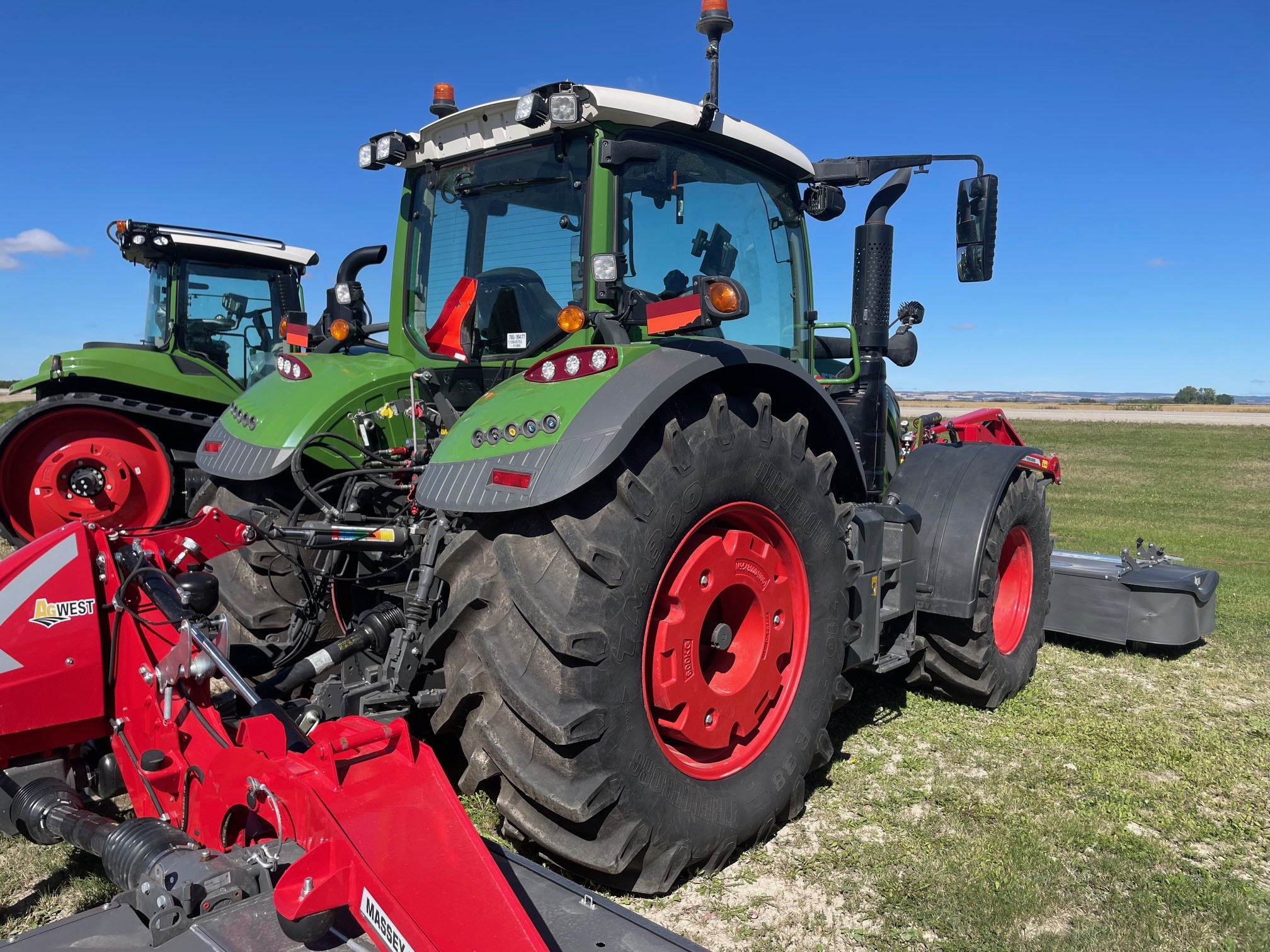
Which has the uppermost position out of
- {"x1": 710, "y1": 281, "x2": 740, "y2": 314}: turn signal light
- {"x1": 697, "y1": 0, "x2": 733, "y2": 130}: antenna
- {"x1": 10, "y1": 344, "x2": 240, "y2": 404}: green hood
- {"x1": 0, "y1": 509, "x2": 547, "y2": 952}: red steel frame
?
{"x1": 697, "y1": 0, "x2": 733, "y2": 130}: antenna

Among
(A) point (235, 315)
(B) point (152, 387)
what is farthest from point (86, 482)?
(A) point (235, 315)

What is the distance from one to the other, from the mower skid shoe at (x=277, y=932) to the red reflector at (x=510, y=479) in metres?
0.98

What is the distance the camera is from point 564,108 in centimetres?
282

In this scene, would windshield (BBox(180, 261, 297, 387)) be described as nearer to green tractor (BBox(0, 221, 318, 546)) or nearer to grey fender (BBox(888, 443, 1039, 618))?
green tractor (BBox(0, 221, 318, 546))

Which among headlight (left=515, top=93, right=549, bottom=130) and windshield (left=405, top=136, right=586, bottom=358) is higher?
headlight (left=515, top=93, right=549, bottom=130)

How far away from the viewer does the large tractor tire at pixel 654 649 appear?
226cm

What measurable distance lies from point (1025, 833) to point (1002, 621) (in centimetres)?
181

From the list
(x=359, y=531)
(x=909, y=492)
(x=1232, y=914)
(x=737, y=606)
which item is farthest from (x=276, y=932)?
(x=909, y=492)

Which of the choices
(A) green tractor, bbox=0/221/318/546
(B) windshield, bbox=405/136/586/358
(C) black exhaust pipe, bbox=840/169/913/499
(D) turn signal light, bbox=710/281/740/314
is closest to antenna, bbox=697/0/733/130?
(B) windshield, bbox=405/136/586/358

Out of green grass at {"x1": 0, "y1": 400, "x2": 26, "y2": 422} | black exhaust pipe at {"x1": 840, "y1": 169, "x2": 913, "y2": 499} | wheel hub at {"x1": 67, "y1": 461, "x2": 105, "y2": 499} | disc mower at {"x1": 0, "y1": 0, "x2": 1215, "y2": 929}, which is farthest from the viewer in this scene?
green grass at {"x1": 0, "y1": 400, "x2": 26, "y2": 422}

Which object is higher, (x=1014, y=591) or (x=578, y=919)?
(x=1014, y=591)

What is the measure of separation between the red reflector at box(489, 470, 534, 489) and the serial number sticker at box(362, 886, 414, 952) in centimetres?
101

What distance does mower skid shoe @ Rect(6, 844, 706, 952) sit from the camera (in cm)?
174

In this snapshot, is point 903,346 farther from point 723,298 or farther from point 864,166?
point 723,298
